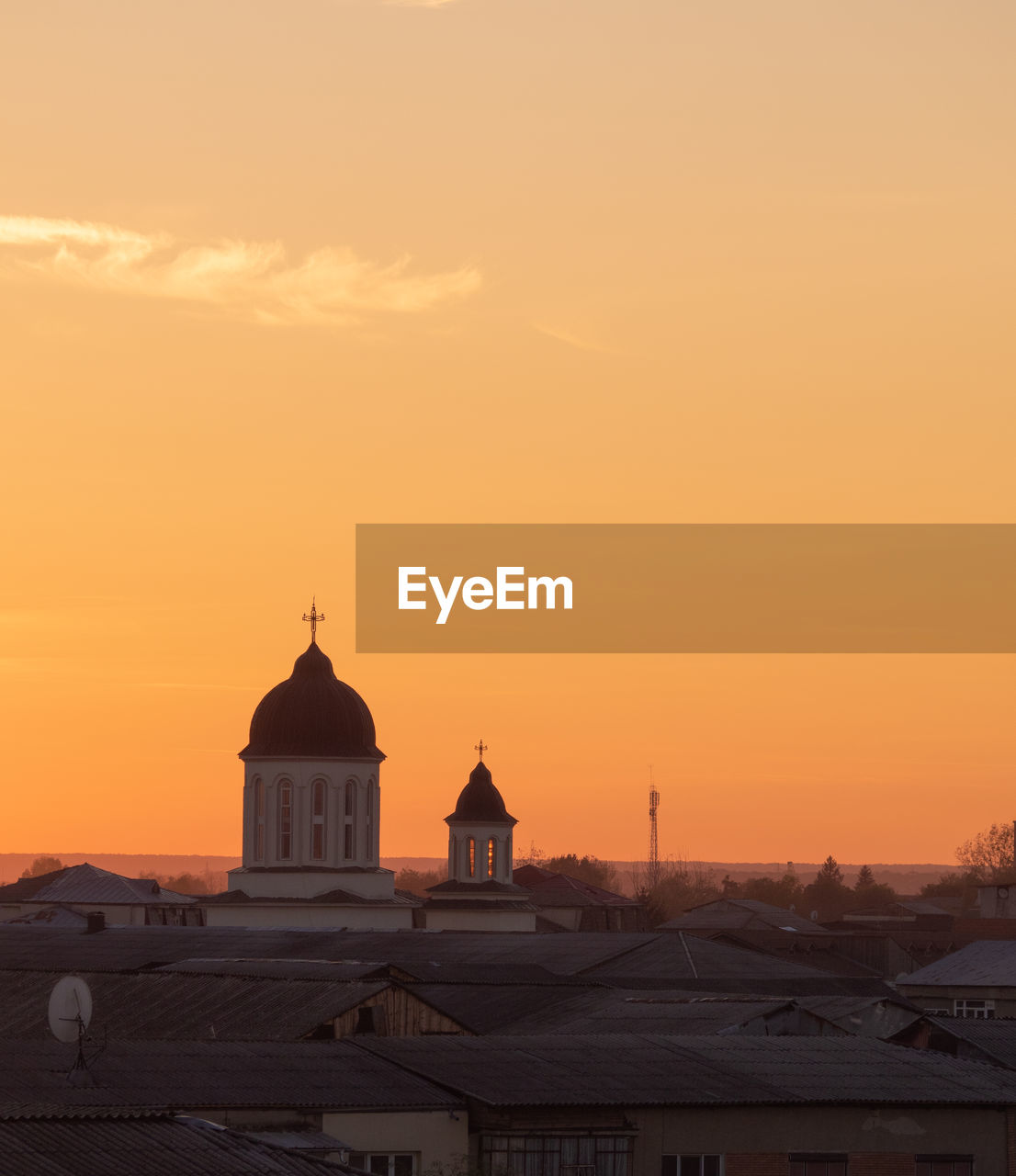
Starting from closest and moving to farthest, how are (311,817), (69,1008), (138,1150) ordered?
(138,1150)
(69,1008)
(311,817)

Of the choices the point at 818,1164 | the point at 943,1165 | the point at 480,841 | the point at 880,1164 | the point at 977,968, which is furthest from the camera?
the point at 480,841

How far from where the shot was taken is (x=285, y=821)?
8538 centimetres

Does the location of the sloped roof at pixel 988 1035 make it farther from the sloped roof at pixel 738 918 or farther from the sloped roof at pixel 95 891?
the sloped roof at pixel 95 891

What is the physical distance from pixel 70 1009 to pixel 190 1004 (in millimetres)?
21029

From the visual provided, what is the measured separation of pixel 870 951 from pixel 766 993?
45284 millimetres

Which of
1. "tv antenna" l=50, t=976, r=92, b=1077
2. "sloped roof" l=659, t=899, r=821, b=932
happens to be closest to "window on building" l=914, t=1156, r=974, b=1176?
"tv antenna" l=50, t=976, r=92, b=1077

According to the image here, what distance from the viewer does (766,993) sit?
6125 centimetres

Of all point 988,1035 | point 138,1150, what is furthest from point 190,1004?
point 138,1150

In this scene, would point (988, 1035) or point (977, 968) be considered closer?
point (988, 1035)

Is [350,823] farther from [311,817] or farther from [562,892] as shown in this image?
[562,892]

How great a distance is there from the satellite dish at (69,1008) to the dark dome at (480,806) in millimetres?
67397

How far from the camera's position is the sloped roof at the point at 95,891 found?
13600 centimetres

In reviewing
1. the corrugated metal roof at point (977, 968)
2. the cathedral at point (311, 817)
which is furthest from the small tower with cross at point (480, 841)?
the corrugated metal roof at point (977, 968)

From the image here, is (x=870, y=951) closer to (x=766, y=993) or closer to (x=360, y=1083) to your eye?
(x=766, y=993)
